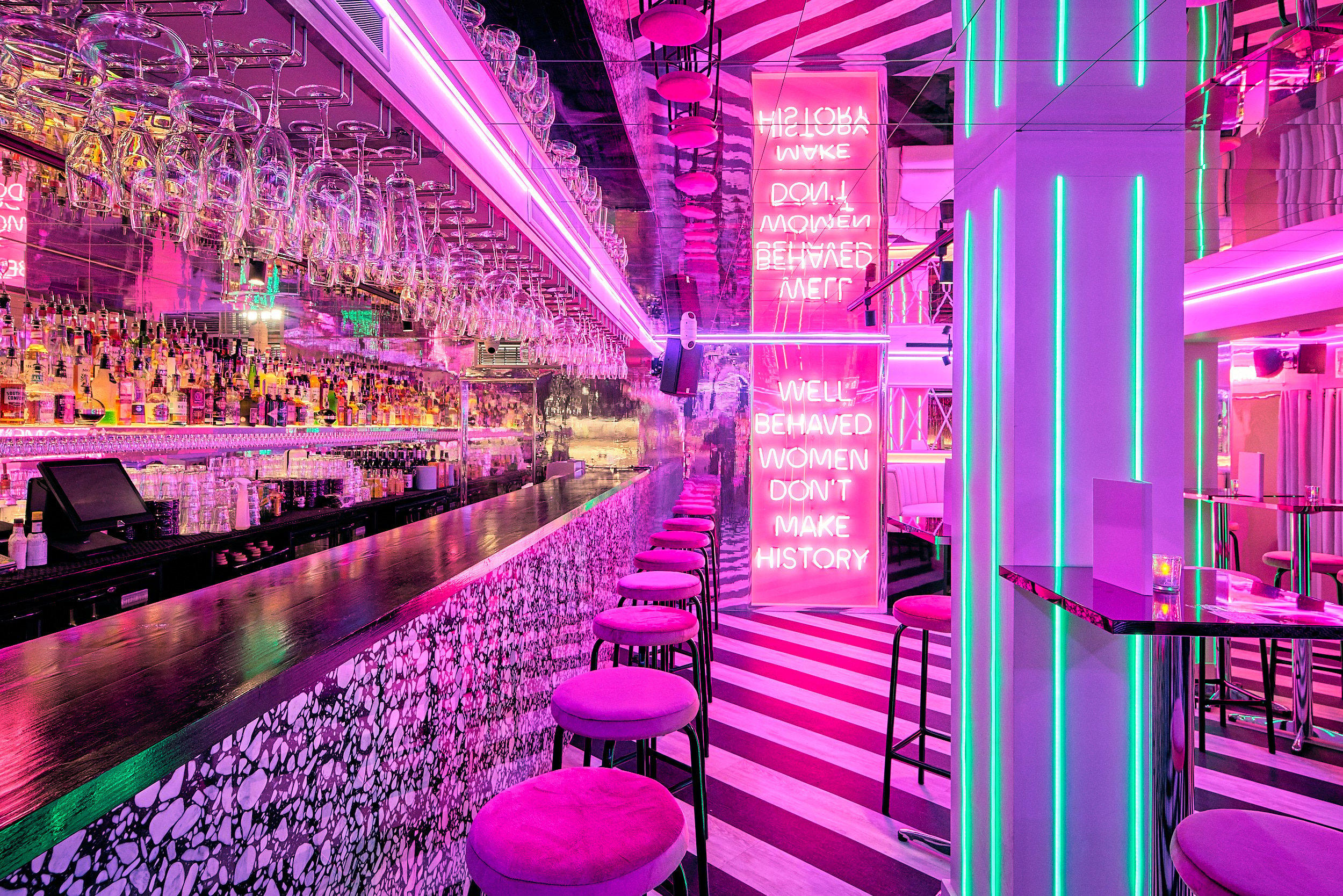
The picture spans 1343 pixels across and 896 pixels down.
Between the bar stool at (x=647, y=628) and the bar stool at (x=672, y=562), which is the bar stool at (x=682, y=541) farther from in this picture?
the bar stool at (x=647, y=628)

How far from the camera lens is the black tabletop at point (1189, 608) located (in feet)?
4.80

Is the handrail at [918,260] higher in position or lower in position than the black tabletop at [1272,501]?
higher

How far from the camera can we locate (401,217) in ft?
6.50

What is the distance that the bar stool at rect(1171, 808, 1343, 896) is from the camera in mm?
1151

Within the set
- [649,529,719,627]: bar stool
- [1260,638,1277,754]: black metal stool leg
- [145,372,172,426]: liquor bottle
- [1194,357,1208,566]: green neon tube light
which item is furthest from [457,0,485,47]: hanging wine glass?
[1194,357,1208,566]: green neon tube light

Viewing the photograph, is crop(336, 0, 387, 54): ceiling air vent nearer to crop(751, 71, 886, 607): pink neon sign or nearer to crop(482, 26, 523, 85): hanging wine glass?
crop(482, 26, 523, 85): hanging wine glass

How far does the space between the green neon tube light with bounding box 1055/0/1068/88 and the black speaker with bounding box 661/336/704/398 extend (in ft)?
14.0

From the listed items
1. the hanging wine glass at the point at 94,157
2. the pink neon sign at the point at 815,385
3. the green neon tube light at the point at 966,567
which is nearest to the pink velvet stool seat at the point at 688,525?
the pink neon sign at the point at 815,385

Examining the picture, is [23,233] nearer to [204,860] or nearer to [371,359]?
[371,359]

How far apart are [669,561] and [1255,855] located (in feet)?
8.46

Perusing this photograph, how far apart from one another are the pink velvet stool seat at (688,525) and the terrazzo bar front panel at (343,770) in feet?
6.14

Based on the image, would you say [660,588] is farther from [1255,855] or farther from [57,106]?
[57,106]

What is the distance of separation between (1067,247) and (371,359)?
18.9 ft

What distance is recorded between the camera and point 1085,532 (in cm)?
196
